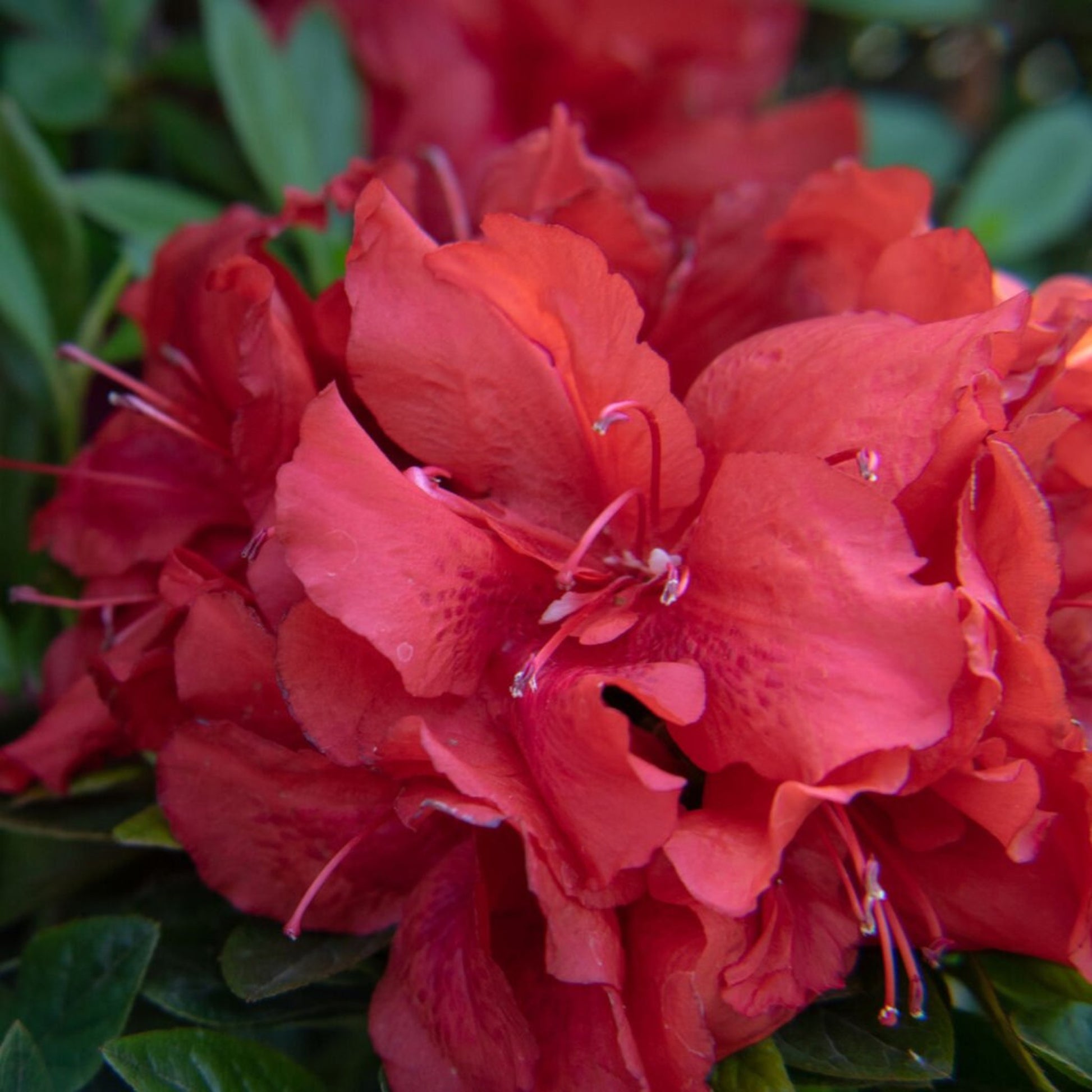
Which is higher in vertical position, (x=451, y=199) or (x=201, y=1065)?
(x=451, y=199)

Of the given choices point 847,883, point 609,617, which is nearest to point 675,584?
point 609,617

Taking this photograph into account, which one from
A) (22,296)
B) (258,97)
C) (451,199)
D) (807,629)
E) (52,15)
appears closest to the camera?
(807,629)

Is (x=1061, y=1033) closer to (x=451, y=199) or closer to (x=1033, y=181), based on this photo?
(x=451, y=199)

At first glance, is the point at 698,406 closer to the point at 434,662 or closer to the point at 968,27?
the point at 434,662

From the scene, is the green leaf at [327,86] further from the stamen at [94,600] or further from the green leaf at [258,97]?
the stamen at [94,600]

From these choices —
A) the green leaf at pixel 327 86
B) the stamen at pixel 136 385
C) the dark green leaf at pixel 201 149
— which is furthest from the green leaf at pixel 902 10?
the stamen at pixel 136 385

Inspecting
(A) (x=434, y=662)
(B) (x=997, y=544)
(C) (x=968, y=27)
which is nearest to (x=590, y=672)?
(A) (x=434, y=662)

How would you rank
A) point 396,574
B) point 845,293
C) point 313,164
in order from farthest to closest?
point 313,164
point 845,293
point 396,574
